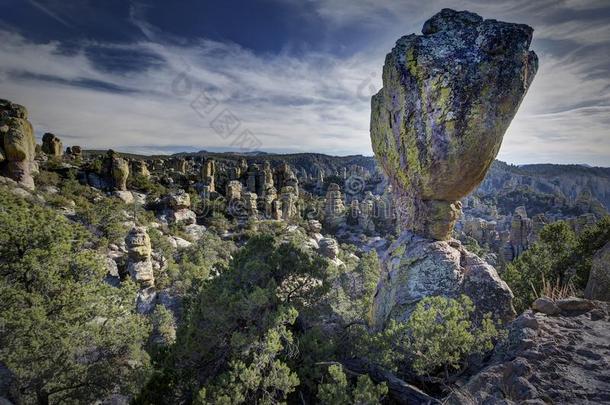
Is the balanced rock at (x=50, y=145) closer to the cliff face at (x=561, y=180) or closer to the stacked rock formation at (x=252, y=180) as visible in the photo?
the stacked rock formation at (x=252, y=180)

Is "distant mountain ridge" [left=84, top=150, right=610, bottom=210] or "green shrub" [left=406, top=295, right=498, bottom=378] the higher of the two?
"distant mountain ridge" [left=84, top=150, right=610, bottom=210]

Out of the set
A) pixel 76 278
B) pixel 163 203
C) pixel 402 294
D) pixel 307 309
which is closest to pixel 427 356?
pixel 402 294

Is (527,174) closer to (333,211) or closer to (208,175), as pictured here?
(333,211)

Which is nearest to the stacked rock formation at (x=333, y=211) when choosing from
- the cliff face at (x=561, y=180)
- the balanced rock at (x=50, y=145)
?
the balanced rock at (x=50, y=145)

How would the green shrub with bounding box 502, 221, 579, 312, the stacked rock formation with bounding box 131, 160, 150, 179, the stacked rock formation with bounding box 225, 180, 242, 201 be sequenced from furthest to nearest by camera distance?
1. the stacked rock formation with bounding box 225, 180, 242, 201
2. the stacked rock formation with bounding box 131, 160, 150, 179
3. the green shrub with bounding box 502, 221, 579, 312

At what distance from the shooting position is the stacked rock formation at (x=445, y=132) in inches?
287

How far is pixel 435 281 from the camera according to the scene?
798cm

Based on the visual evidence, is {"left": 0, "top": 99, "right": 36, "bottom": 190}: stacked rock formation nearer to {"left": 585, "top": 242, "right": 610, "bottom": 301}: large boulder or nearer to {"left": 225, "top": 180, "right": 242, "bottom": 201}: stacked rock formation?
{"left": 225, "top": 180, "right": 242, "bottom": 201}: stacked rock formation

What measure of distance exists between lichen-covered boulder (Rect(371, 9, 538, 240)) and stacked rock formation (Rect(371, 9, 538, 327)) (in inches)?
0.9

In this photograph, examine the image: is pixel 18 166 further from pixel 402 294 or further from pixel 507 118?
pixel 507 118

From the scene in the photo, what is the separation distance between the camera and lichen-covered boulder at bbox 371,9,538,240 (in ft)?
23.8

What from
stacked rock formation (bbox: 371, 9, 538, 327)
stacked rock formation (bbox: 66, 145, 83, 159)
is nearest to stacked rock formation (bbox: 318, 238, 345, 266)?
stacked rock formation (bbox: 371, 9, 538, 327)

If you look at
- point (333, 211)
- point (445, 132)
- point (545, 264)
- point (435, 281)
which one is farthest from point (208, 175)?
point (435, 281)

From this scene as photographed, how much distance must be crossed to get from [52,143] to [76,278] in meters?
50.4
